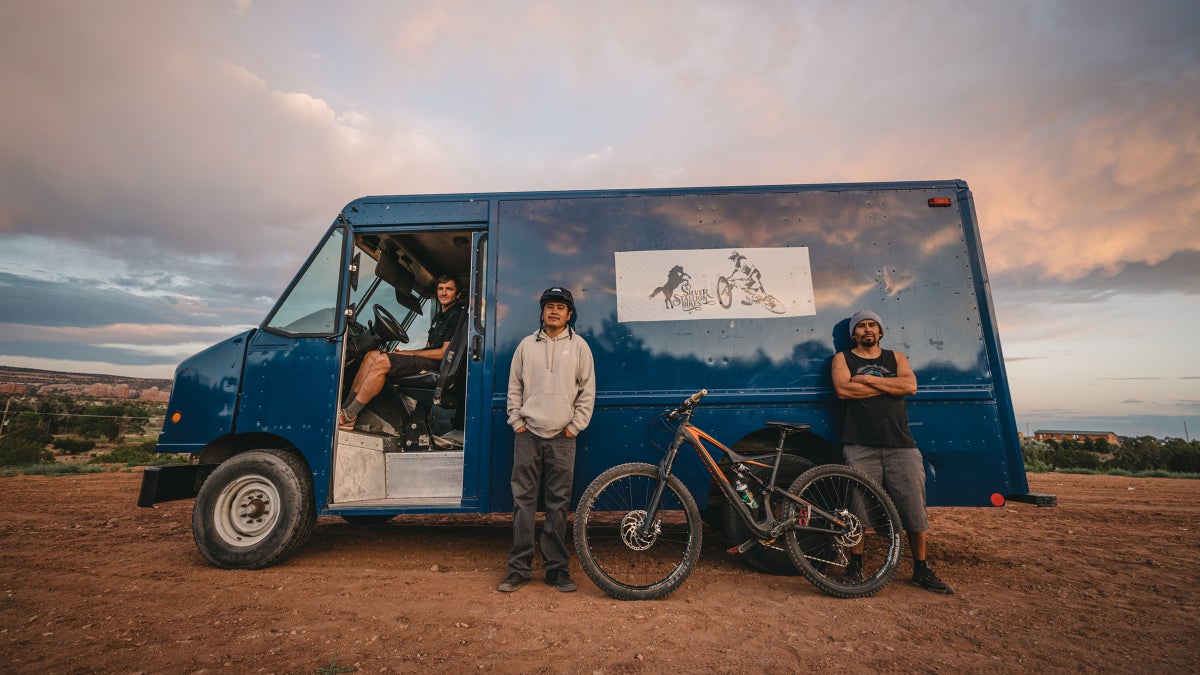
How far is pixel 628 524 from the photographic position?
3365 millimetres

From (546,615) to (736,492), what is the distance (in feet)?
5.11

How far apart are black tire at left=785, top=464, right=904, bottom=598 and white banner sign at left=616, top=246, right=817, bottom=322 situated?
130 centimetres

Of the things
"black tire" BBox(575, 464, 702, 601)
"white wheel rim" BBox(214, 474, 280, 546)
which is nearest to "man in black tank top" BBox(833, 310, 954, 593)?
"black tire" BBox(575, 464, 702, 601)

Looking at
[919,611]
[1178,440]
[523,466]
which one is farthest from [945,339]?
[1178,440]

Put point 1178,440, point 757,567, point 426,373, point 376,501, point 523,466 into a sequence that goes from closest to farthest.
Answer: point 523,466
point 757,567
point 376,501
point 426,373
point 1178,440

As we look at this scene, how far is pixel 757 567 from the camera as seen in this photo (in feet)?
12.4

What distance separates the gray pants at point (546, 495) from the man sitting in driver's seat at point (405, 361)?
1.64 meters

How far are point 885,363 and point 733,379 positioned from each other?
1.12 m

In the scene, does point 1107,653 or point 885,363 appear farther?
point 885,363

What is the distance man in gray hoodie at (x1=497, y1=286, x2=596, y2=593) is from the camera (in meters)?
3.45

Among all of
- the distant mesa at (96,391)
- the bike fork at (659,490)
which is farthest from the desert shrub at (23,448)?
the distant mesa at (96,391)

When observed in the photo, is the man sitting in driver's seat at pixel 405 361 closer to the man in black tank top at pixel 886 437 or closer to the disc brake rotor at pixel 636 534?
the disc brake rotor at pixel 636 534

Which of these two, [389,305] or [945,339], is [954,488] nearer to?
[945,339]

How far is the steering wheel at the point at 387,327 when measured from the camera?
4.72 metres
